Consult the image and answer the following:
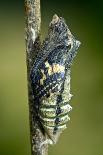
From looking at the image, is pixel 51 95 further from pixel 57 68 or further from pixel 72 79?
pixel 72 79

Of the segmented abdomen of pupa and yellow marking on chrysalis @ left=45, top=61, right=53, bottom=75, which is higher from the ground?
yellow marking on chrysalis @ left=45, top=61, right=53, bottom=75

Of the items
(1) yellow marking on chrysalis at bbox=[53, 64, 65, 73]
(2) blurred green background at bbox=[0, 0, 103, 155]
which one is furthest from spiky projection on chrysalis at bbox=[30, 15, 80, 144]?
(2) blurred green background at bbox=[0, 0, 103, 155]

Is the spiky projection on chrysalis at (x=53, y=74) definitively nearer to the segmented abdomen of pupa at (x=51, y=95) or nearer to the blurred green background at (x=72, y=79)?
the segmented abdomen of pupa at (x=51, y=95)

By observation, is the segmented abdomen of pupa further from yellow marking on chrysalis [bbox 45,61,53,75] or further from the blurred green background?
the blurred green background

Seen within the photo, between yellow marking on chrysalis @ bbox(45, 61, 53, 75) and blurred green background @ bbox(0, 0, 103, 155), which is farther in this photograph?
blurred green background @ bbox(0, 0, 103, 155)
